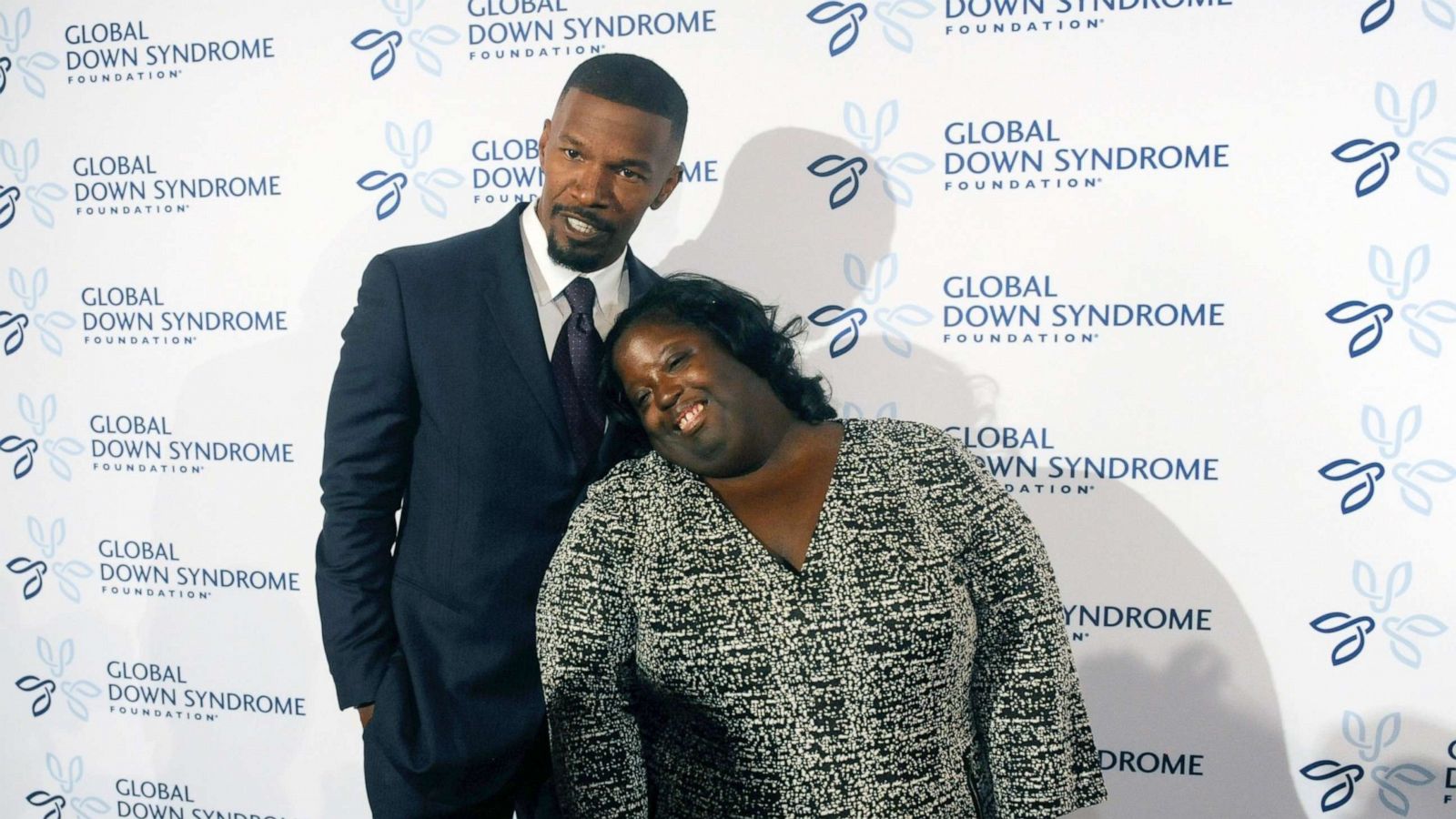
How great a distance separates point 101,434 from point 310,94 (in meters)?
1.06

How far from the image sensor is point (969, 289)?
2311 mm

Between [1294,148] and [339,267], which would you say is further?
[339,267]

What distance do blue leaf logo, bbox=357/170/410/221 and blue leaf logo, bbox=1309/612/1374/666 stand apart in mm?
2232

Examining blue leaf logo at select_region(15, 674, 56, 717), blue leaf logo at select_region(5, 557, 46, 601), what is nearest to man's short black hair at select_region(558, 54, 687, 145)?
blue leaf logo at select_region(5, 557, 46, 601)

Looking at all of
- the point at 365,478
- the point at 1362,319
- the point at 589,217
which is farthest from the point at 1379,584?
the point at 365,478

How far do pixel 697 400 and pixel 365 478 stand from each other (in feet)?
2.10

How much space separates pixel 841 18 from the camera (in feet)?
7.50

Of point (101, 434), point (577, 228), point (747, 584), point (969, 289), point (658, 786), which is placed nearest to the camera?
point (747, 584)

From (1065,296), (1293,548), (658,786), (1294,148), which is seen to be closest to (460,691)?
(658,786)

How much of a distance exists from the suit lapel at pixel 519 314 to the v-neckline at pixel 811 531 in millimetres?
325

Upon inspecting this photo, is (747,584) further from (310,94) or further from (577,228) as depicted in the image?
(310,94)

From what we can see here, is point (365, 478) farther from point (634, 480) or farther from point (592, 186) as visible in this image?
point (592, 186)

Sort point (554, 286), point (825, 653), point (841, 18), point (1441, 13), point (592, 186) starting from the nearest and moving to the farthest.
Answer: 1. point (825, 653)
2. point (592, 186)
3. point (554, 286)
4. point (1441, 13)
5. point (841, 18)

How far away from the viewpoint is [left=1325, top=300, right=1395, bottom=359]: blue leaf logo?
2.16m
